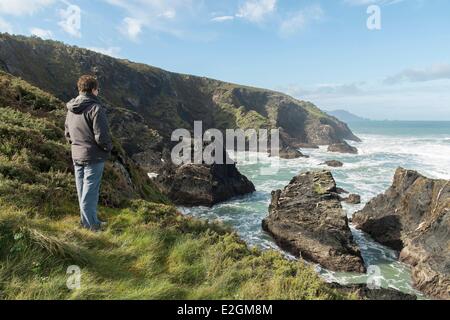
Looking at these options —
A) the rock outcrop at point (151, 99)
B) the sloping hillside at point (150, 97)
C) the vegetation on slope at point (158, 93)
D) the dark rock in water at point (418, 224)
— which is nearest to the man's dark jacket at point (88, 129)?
the dark rock in water at point (418, 224)

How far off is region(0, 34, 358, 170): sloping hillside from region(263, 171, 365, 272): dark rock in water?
2945 centimetres

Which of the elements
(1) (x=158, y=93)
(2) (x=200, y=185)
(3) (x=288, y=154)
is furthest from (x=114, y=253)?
(1) (x=158, y=93)

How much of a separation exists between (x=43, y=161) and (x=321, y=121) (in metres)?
121

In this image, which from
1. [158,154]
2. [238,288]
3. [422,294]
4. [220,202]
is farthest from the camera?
[158,154]

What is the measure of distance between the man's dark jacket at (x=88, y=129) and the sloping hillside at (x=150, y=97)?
44.0 meters

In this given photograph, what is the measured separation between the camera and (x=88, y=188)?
6230 millimetres

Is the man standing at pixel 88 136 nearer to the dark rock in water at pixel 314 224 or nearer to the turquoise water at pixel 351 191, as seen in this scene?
the turquoise water at pixel 351 191

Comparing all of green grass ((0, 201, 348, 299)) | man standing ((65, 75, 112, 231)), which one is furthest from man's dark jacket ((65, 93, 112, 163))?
green grass ((0, 201, 348, 299))

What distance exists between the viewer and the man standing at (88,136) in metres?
5.95
